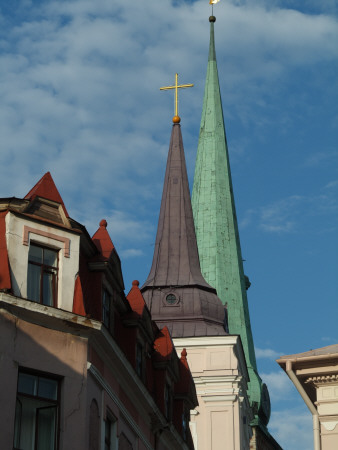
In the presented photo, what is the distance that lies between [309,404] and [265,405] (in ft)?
211

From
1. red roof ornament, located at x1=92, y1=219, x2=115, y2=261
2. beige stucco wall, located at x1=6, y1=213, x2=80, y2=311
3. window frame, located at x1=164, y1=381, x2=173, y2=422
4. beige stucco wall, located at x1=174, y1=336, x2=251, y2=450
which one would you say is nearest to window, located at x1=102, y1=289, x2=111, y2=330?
red roof ornament, located at x1=92, y1=219, x2=115, y2=261

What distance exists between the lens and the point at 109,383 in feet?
112

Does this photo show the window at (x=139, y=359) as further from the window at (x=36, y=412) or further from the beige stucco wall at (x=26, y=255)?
the window at (x=36, y=412)

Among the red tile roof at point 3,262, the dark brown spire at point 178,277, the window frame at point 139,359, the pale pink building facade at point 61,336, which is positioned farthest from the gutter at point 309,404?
the dark brown spire at point 178,277

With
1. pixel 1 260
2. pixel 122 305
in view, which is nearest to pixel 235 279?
pixel 122 305

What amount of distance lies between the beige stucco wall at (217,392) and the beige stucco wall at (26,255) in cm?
3778

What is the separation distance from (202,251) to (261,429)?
14736 millimetres

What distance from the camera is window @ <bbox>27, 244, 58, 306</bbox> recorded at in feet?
104

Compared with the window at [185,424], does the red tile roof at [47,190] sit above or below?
above

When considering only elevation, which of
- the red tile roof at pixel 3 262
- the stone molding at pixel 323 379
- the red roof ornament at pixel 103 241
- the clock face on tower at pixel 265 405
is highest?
the clock face on tower at pixel 265 405

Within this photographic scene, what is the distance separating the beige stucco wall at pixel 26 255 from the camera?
3127cm

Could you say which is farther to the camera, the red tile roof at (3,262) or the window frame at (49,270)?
the window frame at (49,270)

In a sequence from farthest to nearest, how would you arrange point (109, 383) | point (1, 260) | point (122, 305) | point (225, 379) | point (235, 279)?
point (235, 279)
point (225, 379)
point (122, 305)
point (109, 383)
point (1, 260)

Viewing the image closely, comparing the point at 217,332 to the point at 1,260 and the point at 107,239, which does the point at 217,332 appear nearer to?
the point at 107,239
